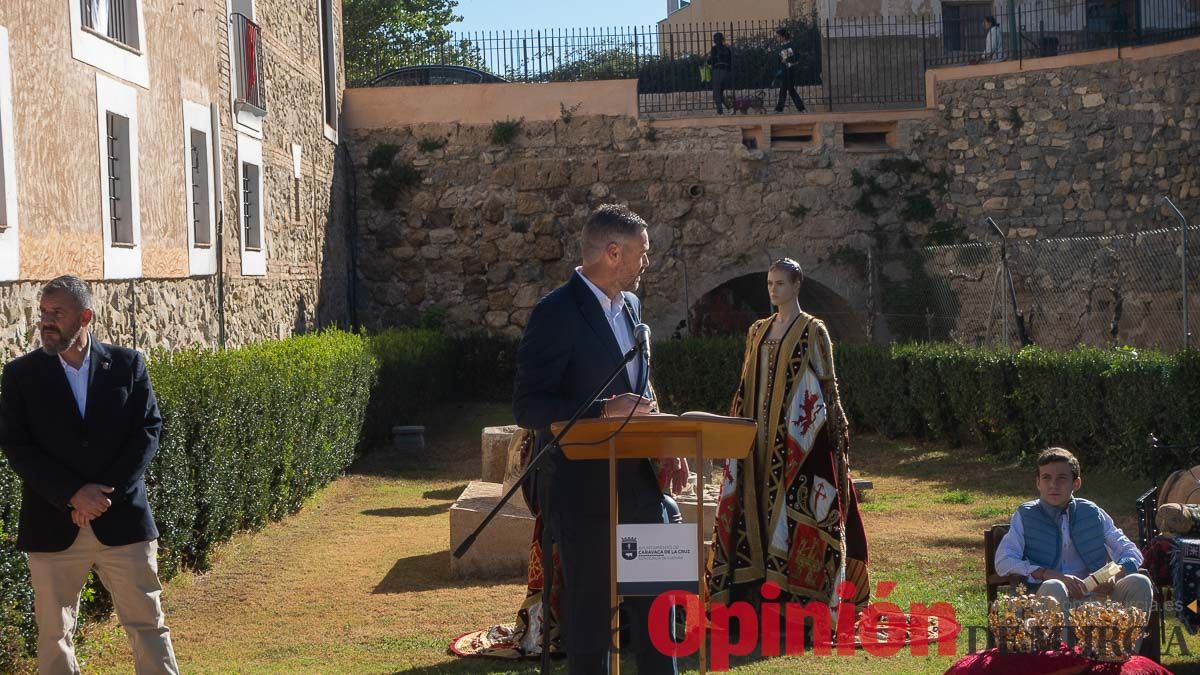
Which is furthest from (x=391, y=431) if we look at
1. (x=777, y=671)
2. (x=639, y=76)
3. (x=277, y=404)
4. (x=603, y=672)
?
(x=603, y=672)

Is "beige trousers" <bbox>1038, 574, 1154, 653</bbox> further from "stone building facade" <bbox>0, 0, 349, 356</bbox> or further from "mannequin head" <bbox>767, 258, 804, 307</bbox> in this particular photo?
"stone building facade" <bbox>0, 0, 349, 356</bbox>

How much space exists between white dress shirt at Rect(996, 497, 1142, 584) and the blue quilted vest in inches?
0.6

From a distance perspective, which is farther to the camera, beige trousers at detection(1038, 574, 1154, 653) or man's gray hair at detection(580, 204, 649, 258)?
beige trousers at detection(1038, 574, 1154, 653)

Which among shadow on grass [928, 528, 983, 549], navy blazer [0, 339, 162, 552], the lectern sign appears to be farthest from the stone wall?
the lectern sign

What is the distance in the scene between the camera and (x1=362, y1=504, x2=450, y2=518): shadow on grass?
38.4 feet

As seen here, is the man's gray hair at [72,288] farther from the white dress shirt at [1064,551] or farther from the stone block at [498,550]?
the white dress shirt at [1064,551]

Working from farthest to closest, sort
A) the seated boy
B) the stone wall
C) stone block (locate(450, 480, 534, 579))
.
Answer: the stone wall
stone block (locate(450, 480, 534, 579))
the seated boy

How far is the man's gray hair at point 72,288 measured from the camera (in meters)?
5.29

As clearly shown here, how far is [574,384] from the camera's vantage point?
15.0 ft

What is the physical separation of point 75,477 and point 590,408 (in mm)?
2274

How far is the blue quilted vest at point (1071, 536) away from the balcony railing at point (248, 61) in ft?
34.3

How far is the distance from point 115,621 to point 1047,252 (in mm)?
14428

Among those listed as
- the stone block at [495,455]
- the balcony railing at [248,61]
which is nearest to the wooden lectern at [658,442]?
the stone block at [495,455]

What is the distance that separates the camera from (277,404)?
10945mm
